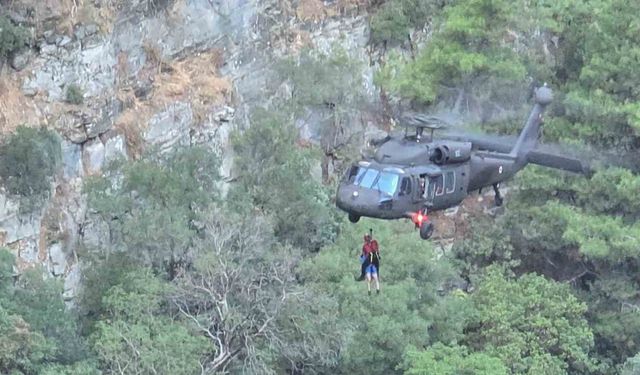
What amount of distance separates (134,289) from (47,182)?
337 cm

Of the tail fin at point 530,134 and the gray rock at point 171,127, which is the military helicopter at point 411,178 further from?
the gray rock at point 171,127

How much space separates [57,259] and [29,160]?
2798 millimetres

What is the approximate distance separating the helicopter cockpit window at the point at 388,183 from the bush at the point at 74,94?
12.5 meters

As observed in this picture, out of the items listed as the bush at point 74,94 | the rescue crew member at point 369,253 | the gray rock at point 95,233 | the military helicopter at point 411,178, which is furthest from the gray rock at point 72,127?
the military helicopter at point 411,178

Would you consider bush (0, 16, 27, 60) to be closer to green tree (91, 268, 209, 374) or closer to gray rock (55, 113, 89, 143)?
gray rock (55, 113, 89, 143)

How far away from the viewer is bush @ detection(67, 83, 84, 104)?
153ft

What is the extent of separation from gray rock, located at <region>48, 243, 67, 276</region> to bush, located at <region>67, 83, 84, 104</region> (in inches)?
132

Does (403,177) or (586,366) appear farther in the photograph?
(586,366)

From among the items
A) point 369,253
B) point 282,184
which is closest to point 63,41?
point 282,184

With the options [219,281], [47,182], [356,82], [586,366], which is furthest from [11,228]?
[586,366]

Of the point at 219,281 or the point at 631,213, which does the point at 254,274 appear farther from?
the point at 631,213

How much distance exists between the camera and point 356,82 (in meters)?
51.8

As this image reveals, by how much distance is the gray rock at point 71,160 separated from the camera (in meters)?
46.7

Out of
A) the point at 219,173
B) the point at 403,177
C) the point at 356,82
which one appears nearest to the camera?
the point at 403,177
